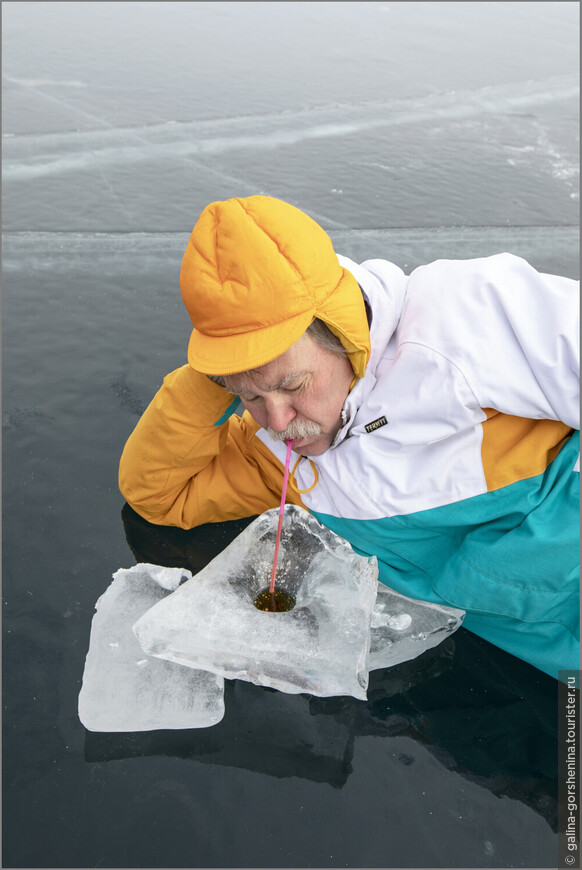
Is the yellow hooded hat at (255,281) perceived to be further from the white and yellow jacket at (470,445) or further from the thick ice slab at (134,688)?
the thick ice slab at (134,688)

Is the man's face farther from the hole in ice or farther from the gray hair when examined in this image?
the hole in ice

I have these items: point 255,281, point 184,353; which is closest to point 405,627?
point 255,281

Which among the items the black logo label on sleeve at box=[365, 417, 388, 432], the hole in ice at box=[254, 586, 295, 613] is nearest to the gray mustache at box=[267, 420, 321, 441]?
the black logo label on sleeve at box=[365, 417, 388, 432]

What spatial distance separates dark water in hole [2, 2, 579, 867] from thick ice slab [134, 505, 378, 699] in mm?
101

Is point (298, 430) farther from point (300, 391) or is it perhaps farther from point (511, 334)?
point (511, 334)

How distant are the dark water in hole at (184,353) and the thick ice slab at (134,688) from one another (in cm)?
3

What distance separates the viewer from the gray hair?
56.5 inches

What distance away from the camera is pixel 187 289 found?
53.5 inches

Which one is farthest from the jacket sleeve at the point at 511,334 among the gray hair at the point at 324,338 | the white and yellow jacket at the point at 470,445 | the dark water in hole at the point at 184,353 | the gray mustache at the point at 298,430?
the dark water in hole at the point at 184,353

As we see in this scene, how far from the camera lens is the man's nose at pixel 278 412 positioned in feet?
4.90

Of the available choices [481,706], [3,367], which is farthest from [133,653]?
[3,367]

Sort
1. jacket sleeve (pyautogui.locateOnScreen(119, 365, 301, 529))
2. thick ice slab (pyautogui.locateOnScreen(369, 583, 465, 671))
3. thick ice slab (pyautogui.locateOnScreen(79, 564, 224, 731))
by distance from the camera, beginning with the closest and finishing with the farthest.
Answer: thick ice slab (pyautogui.locateOnScreen(79, 564, 224, 731)) → thick ice slab (pyautogui.locateOnScreen(369, 583, 465, 671)) → jacket sleeve (pyautogui.locateOnScreen(119, 365, 301, 529))

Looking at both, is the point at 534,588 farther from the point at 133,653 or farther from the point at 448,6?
the point at 448,6

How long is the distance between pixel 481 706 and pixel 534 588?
27 cm
